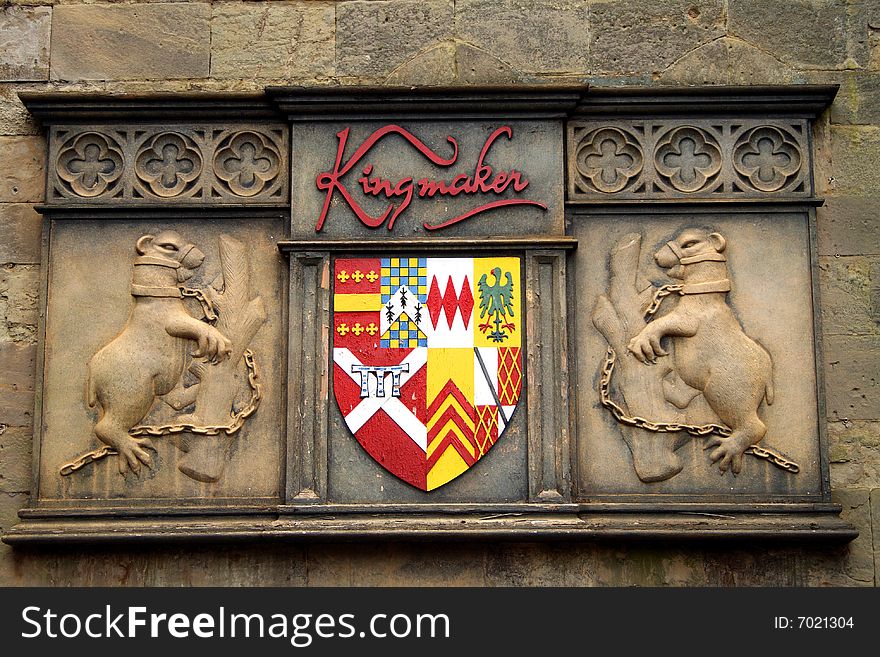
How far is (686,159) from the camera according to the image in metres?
7.15

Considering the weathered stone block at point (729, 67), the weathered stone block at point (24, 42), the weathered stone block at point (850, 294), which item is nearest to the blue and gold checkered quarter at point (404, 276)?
the weathered stone block at point (729, 67)

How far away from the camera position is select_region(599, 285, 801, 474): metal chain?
6.80 metres

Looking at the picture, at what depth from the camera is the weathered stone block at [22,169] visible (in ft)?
23.8

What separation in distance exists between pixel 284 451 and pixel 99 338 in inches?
51.4

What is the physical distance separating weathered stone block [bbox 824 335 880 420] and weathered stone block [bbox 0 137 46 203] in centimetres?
486

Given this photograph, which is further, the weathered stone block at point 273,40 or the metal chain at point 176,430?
the weathered stone block at point 273,40

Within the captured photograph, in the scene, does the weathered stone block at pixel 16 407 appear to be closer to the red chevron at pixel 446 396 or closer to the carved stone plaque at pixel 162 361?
the carved stone plaque at pixel 162 361

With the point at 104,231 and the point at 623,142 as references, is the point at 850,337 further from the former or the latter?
the point at 104,231

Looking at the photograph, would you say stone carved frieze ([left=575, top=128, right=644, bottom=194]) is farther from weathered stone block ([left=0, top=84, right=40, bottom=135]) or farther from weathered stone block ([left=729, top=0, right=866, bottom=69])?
weathered stone block ([left=0, top=84, right=40, bottom=135])

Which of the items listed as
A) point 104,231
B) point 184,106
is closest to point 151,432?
point 104,231

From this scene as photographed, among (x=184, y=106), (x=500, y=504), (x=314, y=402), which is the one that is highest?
(x=184, y=106)

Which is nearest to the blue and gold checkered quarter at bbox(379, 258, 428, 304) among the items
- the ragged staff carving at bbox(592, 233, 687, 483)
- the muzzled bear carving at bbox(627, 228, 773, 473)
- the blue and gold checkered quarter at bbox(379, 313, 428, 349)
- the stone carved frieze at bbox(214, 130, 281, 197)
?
the blue and gold checkered quarter at bbox(379, 313, 428, 349)
